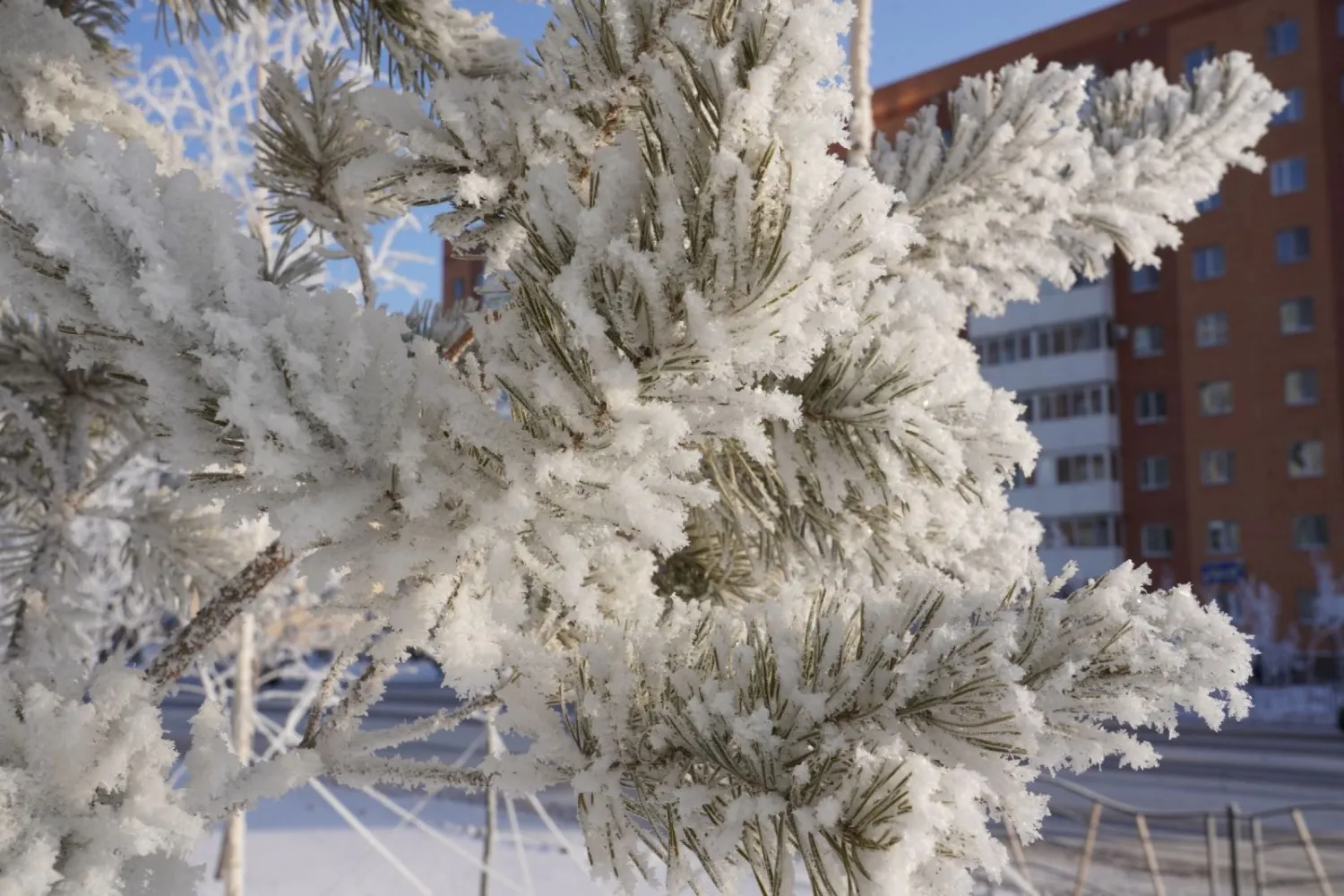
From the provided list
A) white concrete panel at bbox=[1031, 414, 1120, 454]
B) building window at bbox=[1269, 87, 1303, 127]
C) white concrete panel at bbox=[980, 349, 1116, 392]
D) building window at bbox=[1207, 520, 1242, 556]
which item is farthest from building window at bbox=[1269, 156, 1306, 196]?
building window at bbox=[1207, 520, 1242, 556]

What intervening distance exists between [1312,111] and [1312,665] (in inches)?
508

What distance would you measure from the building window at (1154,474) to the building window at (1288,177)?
6.94 metres

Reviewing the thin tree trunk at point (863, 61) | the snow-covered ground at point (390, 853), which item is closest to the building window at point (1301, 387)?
the snow-covered ground at point (390, 853)

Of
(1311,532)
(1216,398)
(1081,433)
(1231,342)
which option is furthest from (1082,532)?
(1231,342)

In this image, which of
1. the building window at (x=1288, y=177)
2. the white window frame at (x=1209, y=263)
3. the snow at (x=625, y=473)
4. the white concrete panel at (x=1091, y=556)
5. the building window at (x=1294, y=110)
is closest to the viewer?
the snow at (x=625, y=473)

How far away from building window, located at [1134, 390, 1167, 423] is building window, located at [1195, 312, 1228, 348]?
1.60 m

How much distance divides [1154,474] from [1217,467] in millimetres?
1538

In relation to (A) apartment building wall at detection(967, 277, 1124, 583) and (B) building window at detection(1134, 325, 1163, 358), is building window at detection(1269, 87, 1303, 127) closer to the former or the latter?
(A) apartment building wall at detection(967, 277, 1124, 583)

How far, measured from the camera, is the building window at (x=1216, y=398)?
23984 mm

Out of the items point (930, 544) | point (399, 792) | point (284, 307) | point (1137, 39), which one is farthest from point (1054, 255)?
point (1137, 39)

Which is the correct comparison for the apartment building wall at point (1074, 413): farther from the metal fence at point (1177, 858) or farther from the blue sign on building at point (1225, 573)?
the metal fence at point (1177, 858)

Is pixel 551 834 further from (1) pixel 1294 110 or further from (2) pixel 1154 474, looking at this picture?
(1) pixel 1294 110

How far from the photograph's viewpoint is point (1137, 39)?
82.8 feet

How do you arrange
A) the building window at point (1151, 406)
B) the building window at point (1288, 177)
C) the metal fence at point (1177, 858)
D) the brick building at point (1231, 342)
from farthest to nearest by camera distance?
the building window at point (1151, 406) < the building window at point (1288, 177) < the brick building at point (1231, 342) < the metal fence at point (1177, 858)
